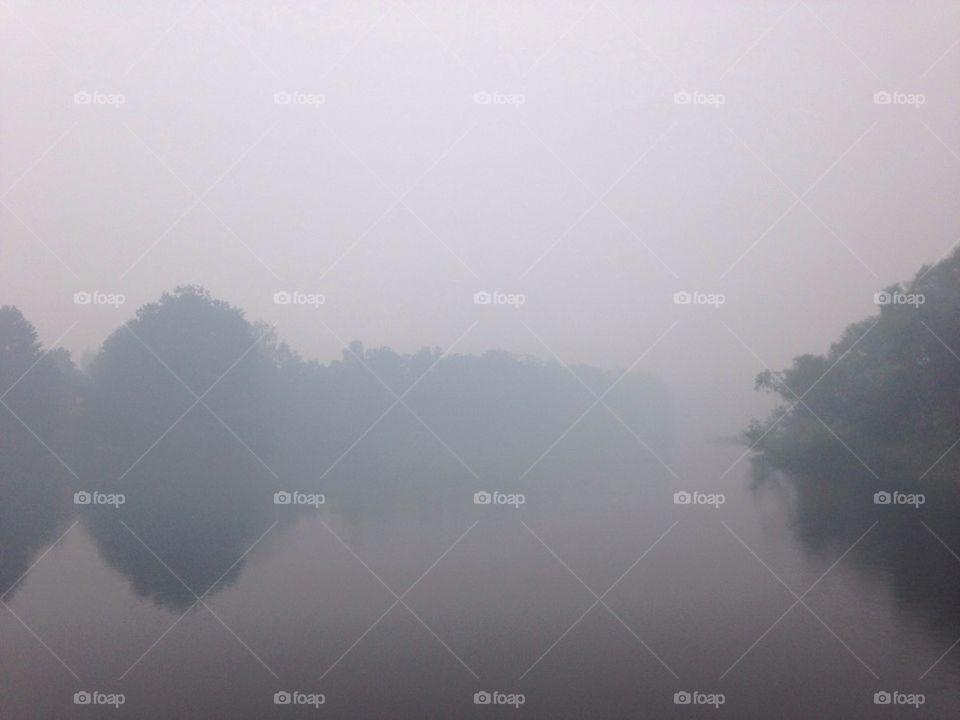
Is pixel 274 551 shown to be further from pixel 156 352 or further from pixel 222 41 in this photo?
pixel 222 41

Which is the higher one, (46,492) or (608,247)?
(608,247)

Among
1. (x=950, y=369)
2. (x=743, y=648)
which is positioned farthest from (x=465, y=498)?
(x=950, y=369)

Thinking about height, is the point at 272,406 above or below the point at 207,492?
above

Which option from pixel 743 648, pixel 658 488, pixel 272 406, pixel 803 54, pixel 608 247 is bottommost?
pixel 743 648

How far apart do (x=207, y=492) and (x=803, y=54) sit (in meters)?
3.25

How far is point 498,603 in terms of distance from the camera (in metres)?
3.36

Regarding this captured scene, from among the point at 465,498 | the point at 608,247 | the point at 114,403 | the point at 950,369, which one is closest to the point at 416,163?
the point at 608,247

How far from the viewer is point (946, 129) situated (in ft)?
11.3

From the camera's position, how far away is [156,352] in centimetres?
→ 344

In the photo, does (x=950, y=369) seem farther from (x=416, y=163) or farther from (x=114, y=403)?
(x=114, y=403)

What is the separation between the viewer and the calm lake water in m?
3.32

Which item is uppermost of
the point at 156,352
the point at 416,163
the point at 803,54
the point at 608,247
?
the point at 803,54

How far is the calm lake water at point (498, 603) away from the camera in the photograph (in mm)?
3324

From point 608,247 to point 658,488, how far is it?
1077 millimetres
